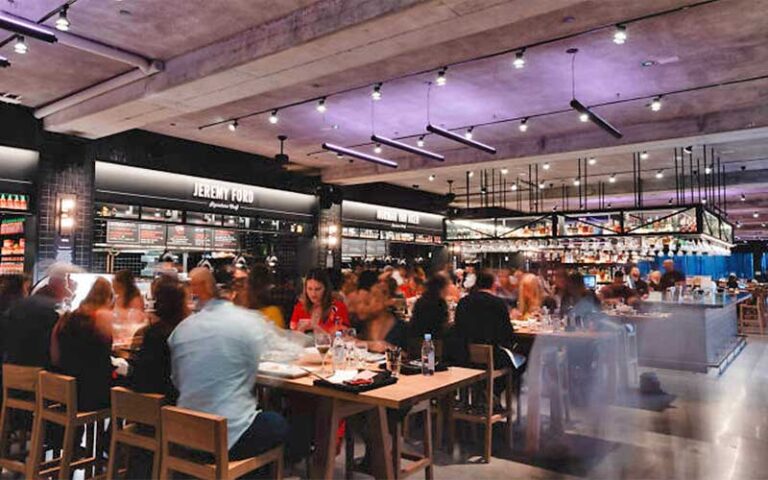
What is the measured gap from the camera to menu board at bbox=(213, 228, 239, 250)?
11.3 metres

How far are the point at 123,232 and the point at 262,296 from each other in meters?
5.81

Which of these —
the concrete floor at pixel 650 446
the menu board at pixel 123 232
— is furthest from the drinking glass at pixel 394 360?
the menu board at pixel 123 232

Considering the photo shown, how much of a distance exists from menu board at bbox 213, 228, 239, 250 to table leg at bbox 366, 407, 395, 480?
8450 mm

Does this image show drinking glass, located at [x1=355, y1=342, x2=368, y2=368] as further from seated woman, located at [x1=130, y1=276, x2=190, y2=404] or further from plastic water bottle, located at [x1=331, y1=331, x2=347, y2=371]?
seated woman, located at [x1=130, y1=276, x2=190, y2=404]

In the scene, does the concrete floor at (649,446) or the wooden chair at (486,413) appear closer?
the concrete floor at (649,446)

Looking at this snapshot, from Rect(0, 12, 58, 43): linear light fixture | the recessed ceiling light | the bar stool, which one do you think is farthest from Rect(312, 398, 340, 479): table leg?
the recessed ceiling light

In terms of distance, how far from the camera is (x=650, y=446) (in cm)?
491

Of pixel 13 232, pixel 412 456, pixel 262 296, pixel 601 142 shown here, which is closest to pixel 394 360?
pixel 412 456

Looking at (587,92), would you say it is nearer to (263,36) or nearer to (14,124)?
(263,36)

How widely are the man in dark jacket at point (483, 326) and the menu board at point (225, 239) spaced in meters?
7.41

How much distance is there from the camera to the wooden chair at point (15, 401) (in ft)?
12.4

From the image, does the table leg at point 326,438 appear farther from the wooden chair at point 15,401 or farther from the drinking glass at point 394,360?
the wooden chair at point 15,401

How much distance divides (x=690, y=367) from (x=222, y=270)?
23.6ft

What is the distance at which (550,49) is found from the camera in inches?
247
